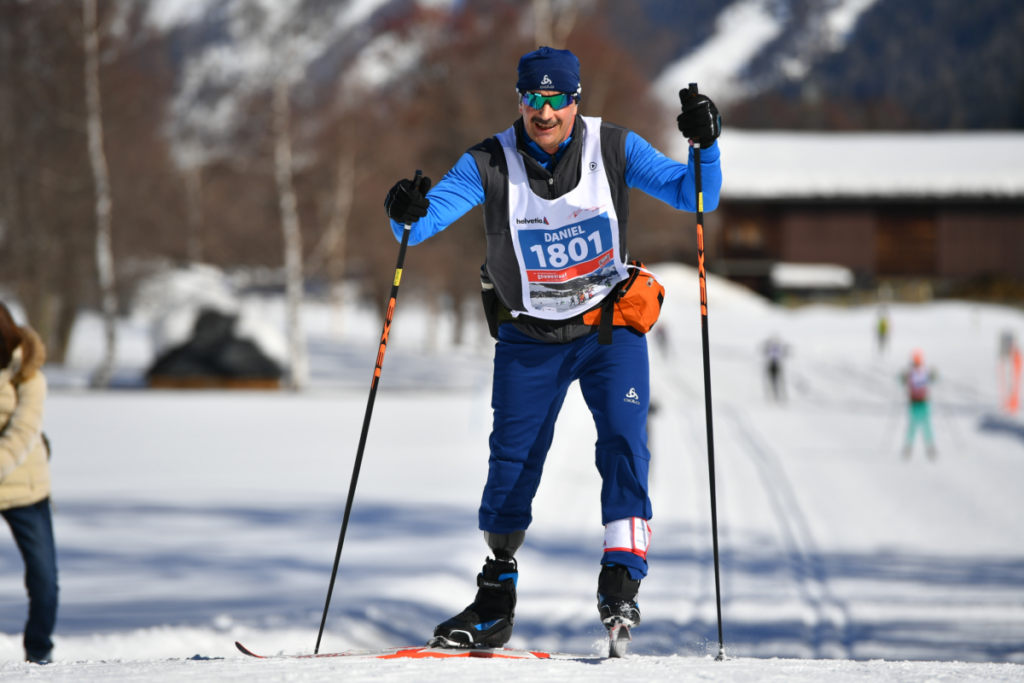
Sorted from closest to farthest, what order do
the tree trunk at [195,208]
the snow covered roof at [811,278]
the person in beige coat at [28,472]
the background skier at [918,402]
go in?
the person in beige coat at [28,472] < the background skier at [918,402] < the tree trunk at [195,208] < the snow covered roof at [811,278]

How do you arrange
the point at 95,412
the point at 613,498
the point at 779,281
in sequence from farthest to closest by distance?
1. the point at 779,281
2. the point at 95,412
3. the point at 613,498

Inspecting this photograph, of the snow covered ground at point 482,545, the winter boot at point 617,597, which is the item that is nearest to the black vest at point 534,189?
the winter boot at point 617,597

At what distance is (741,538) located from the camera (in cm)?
912

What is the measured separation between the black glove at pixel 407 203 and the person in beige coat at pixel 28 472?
196 centimetres

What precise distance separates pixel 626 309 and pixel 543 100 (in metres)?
0.90

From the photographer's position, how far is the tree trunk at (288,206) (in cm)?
2153

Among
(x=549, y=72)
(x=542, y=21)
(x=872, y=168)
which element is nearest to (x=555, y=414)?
(x=549, y=72)

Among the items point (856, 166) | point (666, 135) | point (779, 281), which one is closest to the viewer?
point (666, 135)

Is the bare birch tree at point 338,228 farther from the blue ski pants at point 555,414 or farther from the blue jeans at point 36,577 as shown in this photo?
the blue ski pants at point 555,414

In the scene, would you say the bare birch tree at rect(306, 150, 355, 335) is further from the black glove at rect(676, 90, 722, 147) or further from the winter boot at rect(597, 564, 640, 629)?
the winter boot at rect(597, 564, 640, 629)

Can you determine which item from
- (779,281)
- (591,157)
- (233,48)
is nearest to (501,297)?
(591,157)

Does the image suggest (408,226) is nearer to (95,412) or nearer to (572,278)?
(572,278)

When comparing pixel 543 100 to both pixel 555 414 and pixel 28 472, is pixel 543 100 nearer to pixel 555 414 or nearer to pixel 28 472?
pixel 555 414

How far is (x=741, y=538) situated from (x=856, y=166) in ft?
140
